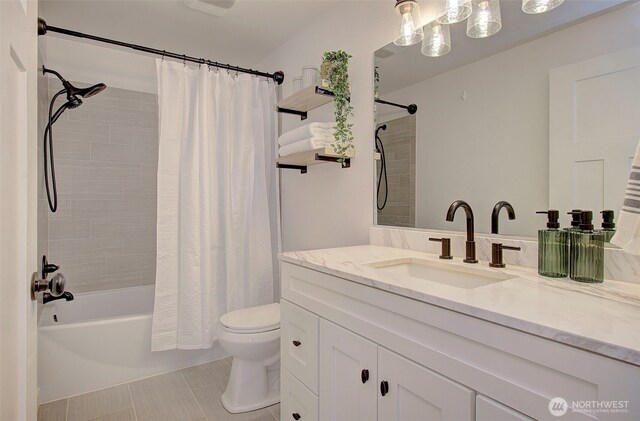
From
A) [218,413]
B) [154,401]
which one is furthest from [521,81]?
[154,401]

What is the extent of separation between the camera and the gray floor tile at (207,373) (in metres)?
2.18

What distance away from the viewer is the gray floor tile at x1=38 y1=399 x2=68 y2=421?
5.90 feet

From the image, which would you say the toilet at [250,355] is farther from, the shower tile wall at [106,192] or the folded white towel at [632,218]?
the folded white towel at [632,218]

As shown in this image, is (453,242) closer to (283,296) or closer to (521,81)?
(521,81)

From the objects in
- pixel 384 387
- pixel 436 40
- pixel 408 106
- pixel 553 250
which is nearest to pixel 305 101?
pixel 408 106

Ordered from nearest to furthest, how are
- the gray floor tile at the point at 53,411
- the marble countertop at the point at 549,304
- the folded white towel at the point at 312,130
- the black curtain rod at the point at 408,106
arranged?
the marble countertop at the point at 549,304 < the black curtain rod at the point at 408,106 < the gray floor tile at the point at 53,411 < the folded white towel at the point at 312,130

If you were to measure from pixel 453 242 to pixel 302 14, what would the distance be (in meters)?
1.76

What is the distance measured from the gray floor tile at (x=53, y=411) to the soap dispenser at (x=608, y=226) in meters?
2.57

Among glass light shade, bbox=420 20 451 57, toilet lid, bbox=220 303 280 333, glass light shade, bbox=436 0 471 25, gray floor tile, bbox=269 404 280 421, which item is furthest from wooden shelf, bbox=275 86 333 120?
gray floor tile, bbox=269 404 280 421

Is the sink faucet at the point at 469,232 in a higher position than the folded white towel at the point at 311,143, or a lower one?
lower

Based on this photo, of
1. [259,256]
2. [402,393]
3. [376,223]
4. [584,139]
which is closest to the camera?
[402,393]

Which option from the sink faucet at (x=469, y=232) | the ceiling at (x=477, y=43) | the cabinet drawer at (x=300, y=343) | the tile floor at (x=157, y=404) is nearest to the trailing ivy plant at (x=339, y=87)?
the ceiling at (x=477, y=43)

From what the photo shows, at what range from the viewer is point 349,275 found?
43.6 inches

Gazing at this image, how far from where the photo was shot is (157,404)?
1929 mm
